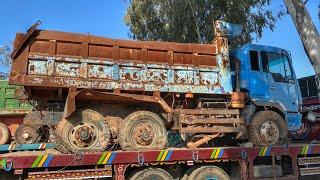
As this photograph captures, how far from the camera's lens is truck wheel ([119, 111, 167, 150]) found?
7.80 metres

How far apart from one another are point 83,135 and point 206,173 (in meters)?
2.38

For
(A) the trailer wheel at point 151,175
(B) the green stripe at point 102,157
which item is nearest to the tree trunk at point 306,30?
(A) the trailer wheel at point 151,175

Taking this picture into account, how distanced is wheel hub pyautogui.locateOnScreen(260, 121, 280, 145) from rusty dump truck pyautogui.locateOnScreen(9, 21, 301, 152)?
0.07ft

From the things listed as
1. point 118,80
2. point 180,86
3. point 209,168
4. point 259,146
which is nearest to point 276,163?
point 259,146

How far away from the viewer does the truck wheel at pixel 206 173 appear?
7773mm

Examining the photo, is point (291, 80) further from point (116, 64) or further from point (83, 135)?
point (83, 135)

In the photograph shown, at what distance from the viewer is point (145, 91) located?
8062mm

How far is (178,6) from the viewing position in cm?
2047

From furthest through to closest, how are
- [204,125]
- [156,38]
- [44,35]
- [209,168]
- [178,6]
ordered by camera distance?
[156,38], [178,6], [204,125], [209,168], [44,35]

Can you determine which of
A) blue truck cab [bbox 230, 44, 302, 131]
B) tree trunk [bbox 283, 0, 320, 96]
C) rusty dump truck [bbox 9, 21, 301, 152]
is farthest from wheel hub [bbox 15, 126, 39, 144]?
tree trunk [bbox 283, 0, 320, 96]

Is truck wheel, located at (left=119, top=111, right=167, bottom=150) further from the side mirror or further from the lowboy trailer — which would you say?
the side mirror

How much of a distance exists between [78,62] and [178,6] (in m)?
13.6

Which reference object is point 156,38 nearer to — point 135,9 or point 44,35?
point 135,9

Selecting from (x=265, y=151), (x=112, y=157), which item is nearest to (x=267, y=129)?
(x=265, y=151)
